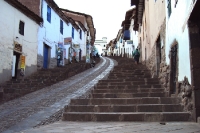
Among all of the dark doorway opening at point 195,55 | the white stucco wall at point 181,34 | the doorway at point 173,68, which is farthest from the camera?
the doorway at point 173,68

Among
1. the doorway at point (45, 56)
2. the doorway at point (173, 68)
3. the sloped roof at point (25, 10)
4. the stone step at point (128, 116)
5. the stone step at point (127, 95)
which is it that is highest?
the sloped roof at point (25, 10)

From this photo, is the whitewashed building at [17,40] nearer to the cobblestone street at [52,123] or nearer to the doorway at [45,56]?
the doorway at [45,56]

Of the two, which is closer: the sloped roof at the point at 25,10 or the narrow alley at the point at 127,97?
the narrow alley at the point at 127,97

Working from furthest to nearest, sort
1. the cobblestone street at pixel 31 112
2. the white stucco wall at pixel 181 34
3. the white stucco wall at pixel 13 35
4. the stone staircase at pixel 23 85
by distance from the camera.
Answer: the white stucco wall at pixel 13 35
the stone staircase at pixel 23 85
the white stucco wall at pixel 181 34
the cobblestone street at pixel 31 112

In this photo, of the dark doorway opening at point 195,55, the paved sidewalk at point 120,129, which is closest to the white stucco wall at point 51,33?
the paved sidewalk at point 120,129

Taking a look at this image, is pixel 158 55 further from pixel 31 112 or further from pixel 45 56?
pixel 45 56

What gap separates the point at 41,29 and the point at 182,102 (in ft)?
43.9

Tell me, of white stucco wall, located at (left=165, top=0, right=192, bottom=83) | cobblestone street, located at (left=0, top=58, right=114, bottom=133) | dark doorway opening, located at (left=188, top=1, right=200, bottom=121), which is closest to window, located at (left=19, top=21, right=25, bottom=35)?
cobblestone street, located at (left=0, top=58, right=114, bottom=133)

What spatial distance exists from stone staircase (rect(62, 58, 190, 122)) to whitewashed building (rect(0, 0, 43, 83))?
6.62m

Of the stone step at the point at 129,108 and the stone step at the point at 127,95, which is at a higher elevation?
the stone step at the point at 127,95

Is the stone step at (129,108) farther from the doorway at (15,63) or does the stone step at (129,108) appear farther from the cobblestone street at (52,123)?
the doorway at (15,63)

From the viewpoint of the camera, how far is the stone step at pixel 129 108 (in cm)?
634

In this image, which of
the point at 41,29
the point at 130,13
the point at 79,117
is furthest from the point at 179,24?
the point at 130,13

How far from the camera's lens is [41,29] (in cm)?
1762
